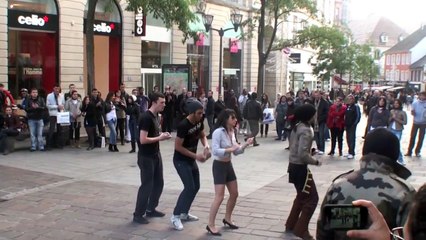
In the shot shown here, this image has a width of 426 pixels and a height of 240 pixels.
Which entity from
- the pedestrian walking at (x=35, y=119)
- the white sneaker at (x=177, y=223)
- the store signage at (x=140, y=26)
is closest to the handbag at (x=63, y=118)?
the pedestrian walking at (x=35, y=119)

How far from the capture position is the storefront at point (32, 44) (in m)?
19.3

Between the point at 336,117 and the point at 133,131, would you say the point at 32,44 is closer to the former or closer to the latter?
the point at 133,131

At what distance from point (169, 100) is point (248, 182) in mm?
9214

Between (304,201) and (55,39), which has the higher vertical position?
(55,39)

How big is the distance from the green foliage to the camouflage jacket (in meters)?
13.5

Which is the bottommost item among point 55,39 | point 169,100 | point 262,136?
point 262,136

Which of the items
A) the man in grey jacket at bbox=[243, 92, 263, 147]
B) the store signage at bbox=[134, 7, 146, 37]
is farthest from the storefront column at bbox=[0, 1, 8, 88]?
the man in grey jacket at bbox=[243, 92, 263, 147]

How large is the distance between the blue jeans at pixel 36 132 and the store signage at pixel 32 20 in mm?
6773

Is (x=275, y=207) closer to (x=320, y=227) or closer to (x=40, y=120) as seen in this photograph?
(x=320, y=227)

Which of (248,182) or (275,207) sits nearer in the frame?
(275,207)

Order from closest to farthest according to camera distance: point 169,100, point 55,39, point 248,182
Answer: point 248,182 < point 169,100 < point 55,39

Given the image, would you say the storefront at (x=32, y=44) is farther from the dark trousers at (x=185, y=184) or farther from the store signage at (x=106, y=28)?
the dark trousers at (x=185, y=184)


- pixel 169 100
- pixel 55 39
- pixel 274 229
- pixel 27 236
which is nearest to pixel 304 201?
pixel 274 229

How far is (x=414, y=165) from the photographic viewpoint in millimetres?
12734
